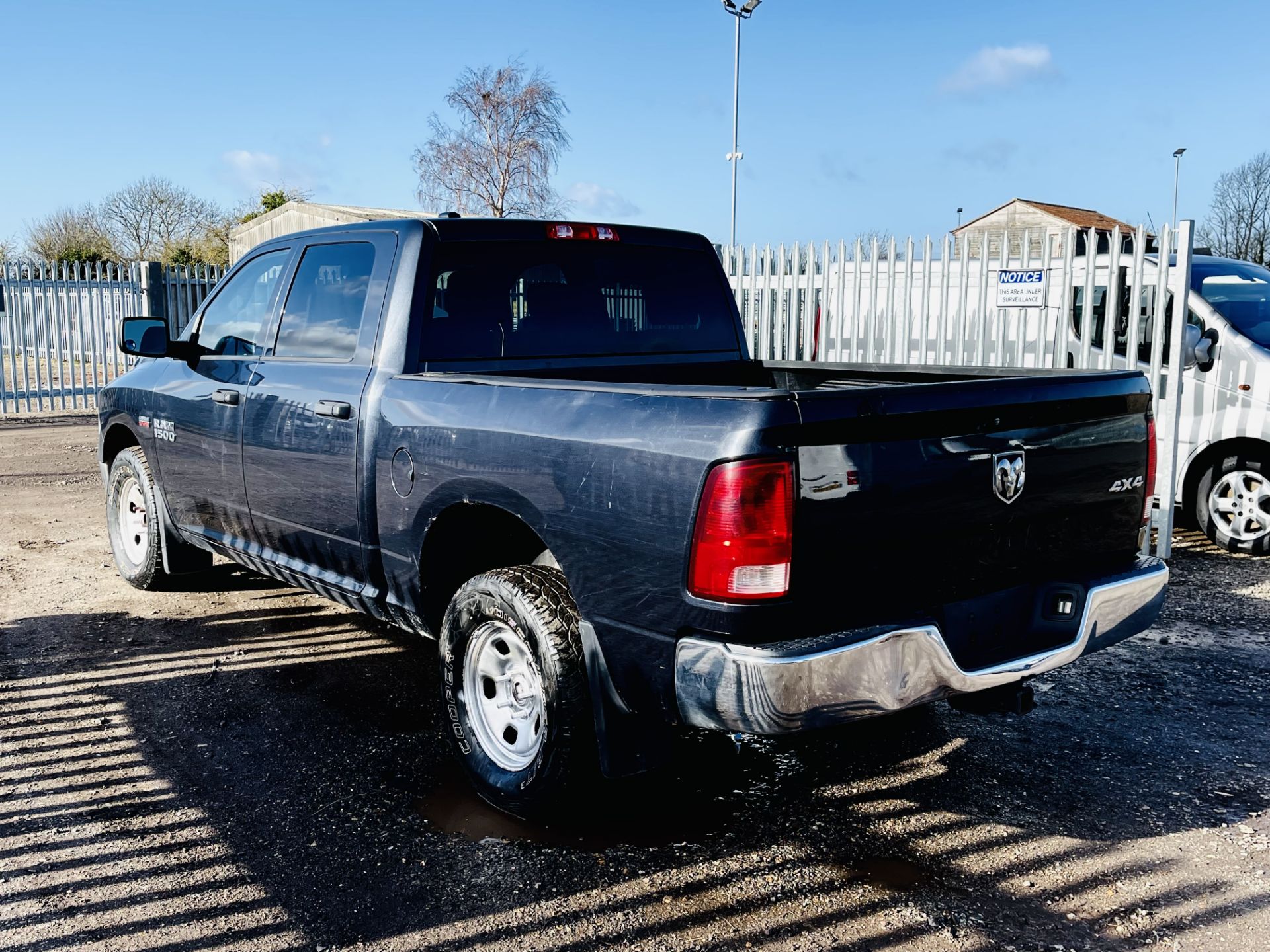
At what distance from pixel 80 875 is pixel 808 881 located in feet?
7.00

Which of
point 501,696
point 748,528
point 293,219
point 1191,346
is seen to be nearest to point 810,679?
point 748,528

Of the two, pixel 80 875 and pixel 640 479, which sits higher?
pixel 640 479

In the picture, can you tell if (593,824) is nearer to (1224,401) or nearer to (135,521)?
(135,521)

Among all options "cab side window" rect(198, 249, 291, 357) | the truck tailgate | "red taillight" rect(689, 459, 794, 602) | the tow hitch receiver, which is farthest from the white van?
"red taillight" rect(689, 459, 794, 602)

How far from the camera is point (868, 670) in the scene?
9.55 ft

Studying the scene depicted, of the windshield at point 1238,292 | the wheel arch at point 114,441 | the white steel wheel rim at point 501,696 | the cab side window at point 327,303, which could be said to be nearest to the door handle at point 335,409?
the cab side window at point 327,303

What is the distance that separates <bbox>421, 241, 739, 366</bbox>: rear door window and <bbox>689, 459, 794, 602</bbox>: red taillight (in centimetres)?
173

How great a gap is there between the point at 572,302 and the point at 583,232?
0.33 meters

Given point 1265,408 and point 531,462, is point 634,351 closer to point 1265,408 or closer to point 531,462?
point 531,462

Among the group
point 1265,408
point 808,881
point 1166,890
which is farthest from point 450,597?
point 1265,408

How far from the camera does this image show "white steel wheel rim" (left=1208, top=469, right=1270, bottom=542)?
24.5 feet

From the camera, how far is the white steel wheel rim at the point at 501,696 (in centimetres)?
360

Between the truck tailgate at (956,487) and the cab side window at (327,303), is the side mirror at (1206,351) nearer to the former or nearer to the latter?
the truck tailgate at (956,487)

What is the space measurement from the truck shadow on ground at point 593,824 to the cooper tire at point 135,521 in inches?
44.7
